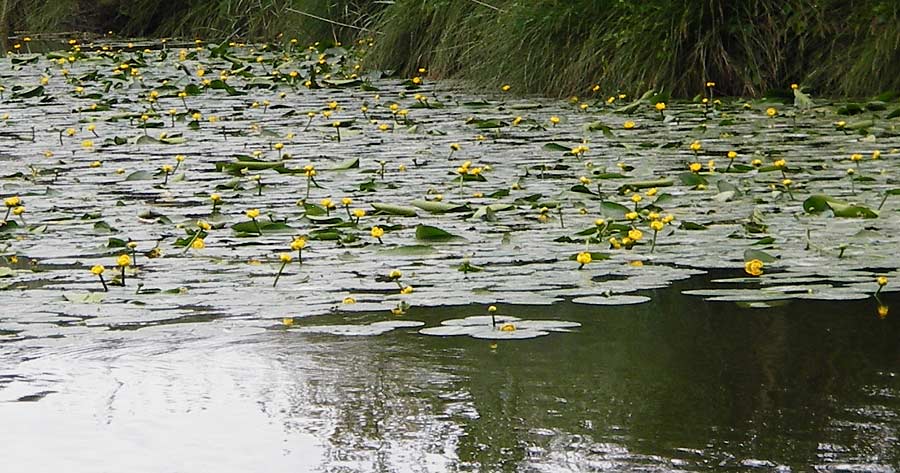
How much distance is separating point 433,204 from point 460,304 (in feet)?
4.63

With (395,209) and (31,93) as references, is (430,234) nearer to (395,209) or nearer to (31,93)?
(395,209)

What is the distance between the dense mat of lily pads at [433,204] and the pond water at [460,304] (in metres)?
0.02

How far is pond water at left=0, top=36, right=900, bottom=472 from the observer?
2725 mm

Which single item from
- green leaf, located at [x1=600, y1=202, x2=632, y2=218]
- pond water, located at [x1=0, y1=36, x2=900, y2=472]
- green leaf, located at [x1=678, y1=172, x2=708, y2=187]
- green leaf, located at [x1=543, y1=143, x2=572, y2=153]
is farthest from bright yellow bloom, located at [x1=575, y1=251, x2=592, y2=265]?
green leaf, located at [x1=543, y1=143, x2=572, y2=153]

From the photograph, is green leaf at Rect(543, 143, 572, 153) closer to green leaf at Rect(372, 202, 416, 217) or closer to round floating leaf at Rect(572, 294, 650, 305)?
green leaf at Rect(372, 202, 416, 217)

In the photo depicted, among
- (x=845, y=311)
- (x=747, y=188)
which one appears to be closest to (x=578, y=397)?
(x=845, y=311)

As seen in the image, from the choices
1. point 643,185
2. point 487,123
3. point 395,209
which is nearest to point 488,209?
point 395,209

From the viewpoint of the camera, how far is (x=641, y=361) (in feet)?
10.5

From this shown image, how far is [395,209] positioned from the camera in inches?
198

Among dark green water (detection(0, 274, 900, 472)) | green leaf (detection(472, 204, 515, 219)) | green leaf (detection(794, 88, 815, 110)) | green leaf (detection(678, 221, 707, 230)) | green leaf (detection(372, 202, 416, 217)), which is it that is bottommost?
dark green water (detection(0, 274, 900, 472))

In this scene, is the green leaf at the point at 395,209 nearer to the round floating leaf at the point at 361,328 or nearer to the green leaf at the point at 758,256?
the green leaf at the point at 758,256

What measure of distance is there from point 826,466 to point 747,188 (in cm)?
289

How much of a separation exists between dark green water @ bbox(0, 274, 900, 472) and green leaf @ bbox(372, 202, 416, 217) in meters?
1.36

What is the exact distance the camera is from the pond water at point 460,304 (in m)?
2.72
